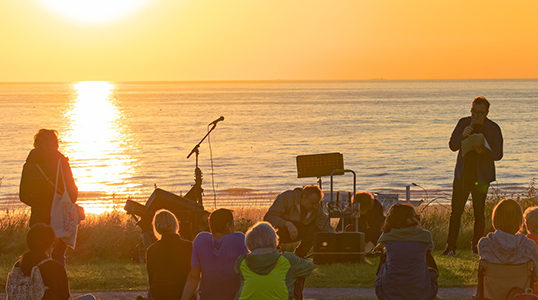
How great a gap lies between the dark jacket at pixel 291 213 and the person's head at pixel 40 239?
410cm

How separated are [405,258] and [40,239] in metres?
2.92

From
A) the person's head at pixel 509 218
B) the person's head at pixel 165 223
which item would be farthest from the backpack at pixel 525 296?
the person's head at pixel 165 223

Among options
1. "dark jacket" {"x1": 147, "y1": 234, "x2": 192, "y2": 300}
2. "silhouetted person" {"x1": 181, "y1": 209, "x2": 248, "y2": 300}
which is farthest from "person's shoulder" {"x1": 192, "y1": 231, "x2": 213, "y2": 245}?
"dark jacket" {"x1": 147, "y1": 234, "x2": 192, "y2": 300}

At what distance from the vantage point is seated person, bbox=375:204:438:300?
6.75m

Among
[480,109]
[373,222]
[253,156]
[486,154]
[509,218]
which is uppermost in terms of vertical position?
[480,109]

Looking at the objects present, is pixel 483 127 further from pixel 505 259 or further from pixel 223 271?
pixel 223 271

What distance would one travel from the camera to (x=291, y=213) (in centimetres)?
1021

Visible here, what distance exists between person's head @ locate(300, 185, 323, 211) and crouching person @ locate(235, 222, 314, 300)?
132 inches

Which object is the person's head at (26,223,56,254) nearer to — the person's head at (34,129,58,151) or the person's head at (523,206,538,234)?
the person's head at (34,129,58,151)

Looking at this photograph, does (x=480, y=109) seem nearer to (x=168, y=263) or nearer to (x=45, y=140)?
(x=168, y=263)

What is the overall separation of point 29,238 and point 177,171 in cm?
3462

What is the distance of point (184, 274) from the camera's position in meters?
7.14

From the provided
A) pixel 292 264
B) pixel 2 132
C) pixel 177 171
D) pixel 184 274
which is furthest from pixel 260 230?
pixel 2 132

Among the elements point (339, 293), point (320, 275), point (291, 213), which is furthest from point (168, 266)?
point (291, 213)
